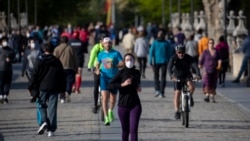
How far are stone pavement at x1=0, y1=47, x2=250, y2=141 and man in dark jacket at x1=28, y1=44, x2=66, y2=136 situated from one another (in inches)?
12.2

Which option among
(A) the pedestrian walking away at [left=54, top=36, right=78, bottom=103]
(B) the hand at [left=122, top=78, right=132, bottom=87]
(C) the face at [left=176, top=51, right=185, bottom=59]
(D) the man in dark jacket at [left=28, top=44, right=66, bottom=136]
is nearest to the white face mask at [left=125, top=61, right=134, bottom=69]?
(B) the hand at [left=122, top=78, right=132, bottom=87]

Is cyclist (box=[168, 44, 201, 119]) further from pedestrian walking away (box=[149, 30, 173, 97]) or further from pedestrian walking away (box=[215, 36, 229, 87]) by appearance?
pedestrian walking away (box=[215, 36, 229, 87])

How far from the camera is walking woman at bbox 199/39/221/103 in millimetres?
26859

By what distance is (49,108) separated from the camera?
18703mm

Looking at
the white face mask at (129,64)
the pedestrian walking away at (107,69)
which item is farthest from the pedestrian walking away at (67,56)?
the white face mask at (129,64)

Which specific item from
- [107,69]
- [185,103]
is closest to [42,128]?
[107,69]

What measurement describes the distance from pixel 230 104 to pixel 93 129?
6.94 meters

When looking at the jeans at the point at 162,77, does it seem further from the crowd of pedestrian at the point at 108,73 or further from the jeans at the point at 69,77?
the jeans at the point at 69,77

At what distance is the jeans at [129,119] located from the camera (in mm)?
15641

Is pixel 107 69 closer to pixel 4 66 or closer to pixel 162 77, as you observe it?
pixel 4 66

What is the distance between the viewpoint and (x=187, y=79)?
21484mm

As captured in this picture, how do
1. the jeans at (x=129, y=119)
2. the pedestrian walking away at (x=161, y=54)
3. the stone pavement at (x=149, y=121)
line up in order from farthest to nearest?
the pedestrian walking away at (x=161, y=54) → the stone pavement at (x=149, y=121) → the jeans at (x=129, y=119)

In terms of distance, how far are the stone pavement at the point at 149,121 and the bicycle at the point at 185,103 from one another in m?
0.18

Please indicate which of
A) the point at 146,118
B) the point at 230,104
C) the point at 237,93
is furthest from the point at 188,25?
the point at 146,118
